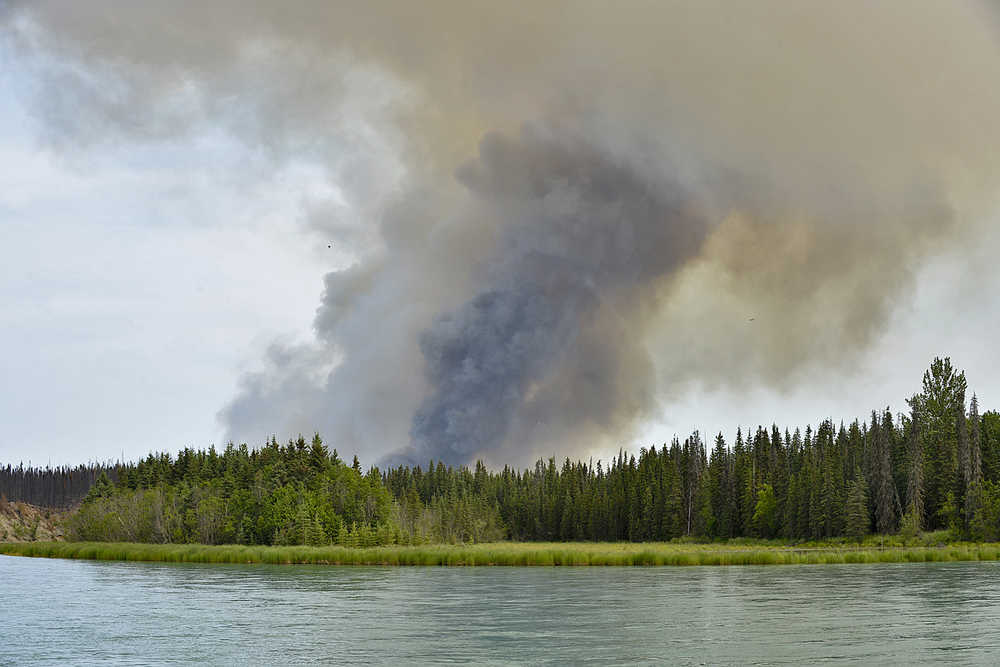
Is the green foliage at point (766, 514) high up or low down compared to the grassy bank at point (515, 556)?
up

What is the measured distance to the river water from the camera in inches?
1609

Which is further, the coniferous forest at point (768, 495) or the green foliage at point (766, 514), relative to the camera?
the green foliage at point (766, 514)

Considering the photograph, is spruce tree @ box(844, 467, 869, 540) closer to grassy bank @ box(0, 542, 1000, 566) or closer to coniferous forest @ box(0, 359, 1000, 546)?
coniferous forest @ box(0, 359, 1000, 546)

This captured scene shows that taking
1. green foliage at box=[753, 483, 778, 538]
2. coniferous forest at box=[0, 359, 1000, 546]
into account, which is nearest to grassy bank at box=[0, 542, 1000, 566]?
coniferous forest at box=[0, 359, 1000, 546]

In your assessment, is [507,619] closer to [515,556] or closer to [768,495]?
[515,556]

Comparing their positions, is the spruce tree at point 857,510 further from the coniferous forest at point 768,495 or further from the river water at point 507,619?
the river water at point 507,619

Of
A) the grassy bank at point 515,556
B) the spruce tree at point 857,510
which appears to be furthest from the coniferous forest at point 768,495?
the grassy bank at point 515,556

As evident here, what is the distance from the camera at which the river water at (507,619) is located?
134 feet

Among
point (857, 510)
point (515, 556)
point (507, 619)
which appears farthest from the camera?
point (857, 510)

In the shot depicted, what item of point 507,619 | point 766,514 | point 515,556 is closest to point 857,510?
point 766,514

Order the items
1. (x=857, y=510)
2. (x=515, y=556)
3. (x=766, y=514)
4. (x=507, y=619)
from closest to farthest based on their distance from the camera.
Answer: (x=507, y=619) → (x=515, y=556) → (x=857, y=510) → (x=766, y=514)

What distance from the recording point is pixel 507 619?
52719mm

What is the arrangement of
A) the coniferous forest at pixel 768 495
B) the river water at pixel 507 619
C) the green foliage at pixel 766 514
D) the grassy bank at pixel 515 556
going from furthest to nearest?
the green foliage at pixel 766 514 < the coniferous forest at pixel 768 495 < the grassy bank at pixel 515 556 < the river water at pixel 507 619

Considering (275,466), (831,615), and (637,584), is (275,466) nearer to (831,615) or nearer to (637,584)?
(637,584)
